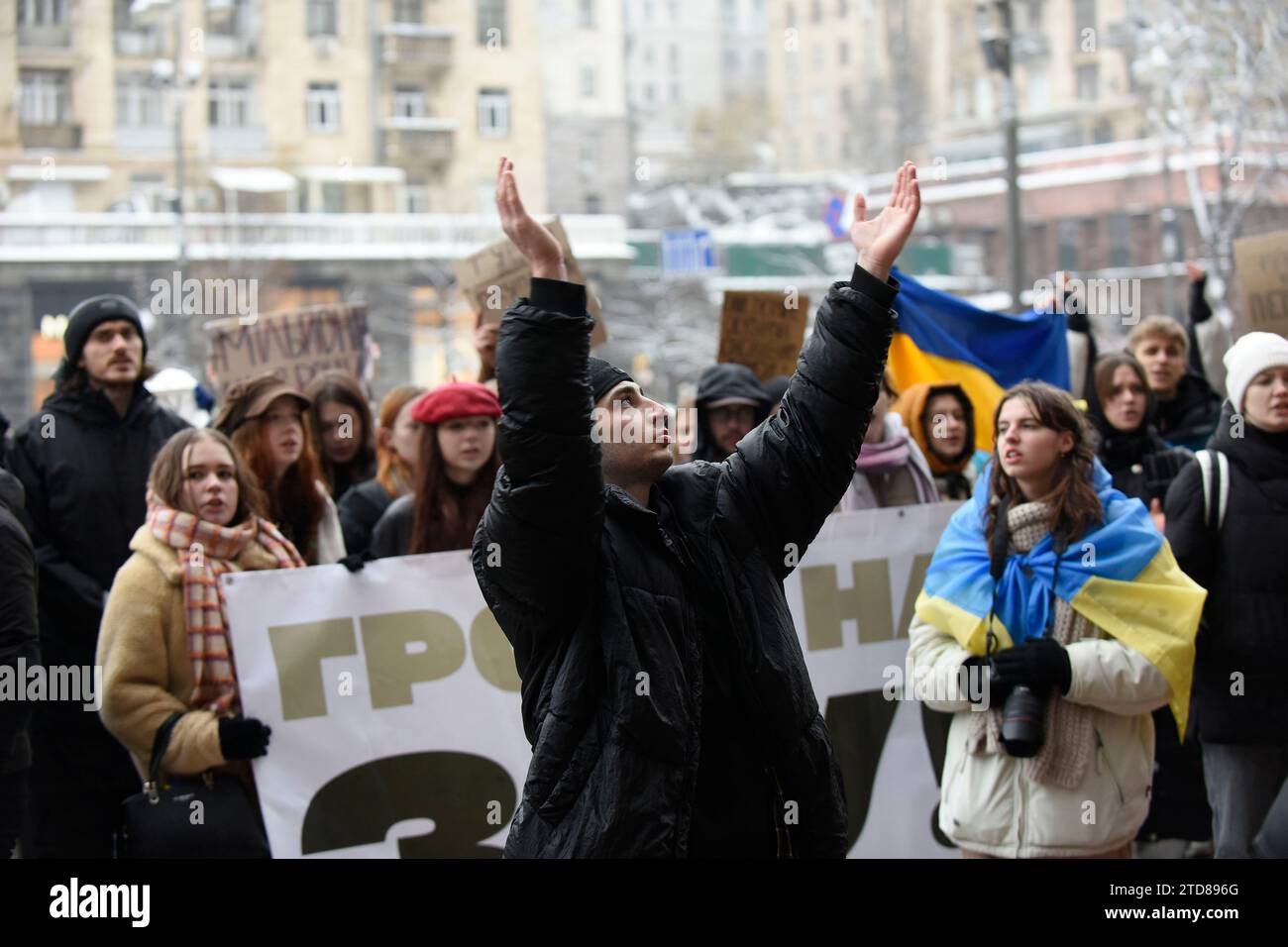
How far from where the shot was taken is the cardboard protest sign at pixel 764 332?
7.75 meters

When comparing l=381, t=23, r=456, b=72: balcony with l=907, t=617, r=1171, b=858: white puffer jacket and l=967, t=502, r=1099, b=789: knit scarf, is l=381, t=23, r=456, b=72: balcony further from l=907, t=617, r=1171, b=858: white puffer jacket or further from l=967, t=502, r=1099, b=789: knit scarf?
l=907, t=617, r=1171, b=858: white puffer jacket

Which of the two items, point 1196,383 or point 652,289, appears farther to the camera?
point 652,289

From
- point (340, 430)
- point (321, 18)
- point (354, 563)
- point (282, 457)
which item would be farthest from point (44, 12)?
point (354, 563)

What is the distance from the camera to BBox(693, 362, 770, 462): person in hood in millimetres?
6699

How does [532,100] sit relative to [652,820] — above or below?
above

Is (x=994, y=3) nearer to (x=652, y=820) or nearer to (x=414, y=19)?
(x=652, y=820)

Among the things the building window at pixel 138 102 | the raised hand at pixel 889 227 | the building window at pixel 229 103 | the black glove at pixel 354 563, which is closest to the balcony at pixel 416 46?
the building window at pixel 229 103

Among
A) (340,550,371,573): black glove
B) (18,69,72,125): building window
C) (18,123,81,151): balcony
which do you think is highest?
(18,69,72,125): building window

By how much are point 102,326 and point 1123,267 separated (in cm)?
4386

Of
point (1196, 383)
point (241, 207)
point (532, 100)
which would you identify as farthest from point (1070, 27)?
point (1196, 383)

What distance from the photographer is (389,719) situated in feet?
18.0

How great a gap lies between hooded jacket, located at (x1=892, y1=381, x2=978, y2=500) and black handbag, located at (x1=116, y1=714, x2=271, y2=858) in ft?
10.1

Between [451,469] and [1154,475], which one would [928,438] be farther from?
[451,469]

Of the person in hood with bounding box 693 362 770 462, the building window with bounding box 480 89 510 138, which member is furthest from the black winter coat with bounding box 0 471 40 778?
the building window with bounding box 480 89 510 138
